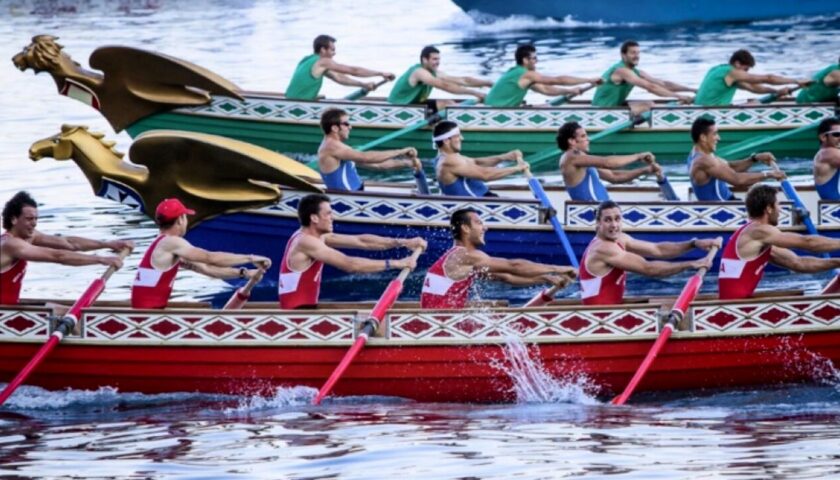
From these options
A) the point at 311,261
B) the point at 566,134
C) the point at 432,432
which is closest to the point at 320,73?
the point at 566,134

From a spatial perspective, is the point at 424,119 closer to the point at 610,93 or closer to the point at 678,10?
the point at 610,93

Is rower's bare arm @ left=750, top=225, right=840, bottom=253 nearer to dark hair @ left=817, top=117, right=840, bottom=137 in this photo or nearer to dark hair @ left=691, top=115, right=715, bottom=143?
dark hair @ left=691, top=115, right=715, bottom=143

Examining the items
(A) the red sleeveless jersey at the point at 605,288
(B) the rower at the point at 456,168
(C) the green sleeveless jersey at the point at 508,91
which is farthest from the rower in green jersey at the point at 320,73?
(A) the red sleeveless jersey at the point at 605,288

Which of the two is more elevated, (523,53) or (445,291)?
(523,53)

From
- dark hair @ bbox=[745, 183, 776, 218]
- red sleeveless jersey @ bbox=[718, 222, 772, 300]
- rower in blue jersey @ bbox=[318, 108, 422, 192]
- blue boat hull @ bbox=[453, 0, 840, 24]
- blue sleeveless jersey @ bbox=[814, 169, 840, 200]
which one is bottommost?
blue boat hull @ bbox=[453, 0, 840, 24]

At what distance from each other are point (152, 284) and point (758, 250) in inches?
182

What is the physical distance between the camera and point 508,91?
24297mm

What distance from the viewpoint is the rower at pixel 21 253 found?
14.6 meters

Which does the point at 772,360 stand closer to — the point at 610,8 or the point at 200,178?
the point at 200,178

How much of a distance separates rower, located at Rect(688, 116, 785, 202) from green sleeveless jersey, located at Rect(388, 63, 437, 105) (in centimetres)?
621

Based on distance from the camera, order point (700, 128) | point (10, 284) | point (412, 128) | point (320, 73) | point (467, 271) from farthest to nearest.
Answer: point (320, 73) < point (412, 128) < point (700, 128) < point (10, 284) < point (467, 271)

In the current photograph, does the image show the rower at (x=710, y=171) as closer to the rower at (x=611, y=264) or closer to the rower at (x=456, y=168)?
the rower at (x=456, y=168)

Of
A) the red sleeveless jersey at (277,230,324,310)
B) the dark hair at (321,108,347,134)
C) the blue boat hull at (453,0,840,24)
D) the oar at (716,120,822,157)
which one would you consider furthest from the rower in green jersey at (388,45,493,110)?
the blue boat hull at (453,0,840,24)

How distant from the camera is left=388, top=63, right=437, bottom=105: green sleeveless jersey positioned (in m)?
24.3
